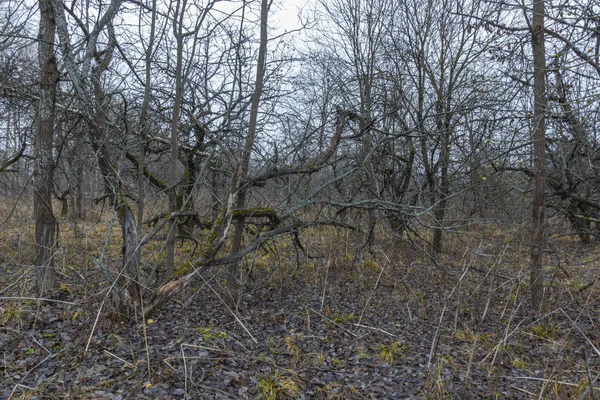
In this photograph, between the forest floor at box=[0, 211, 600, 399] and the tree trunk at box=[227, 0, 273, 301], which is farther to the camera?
the tree trunk at box=[227, 0, 273, 301]

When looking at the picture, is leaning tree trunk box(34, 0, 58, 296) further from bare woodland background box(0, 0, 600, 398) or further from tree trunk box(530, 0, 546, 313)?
tree trunk box(530, 0, 546, 313)

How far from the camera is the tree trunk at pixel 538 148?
4.98 m

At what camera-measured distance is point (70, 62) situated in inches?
176

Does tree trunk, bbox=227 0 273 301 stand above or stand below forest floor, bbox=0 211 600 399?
above

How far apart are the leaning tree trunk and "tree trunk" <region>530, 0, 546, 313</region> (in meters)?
5.70

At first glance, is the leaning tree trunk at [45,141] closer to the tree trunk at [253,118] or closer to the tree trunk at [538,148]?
the tree trunk at [253,118]

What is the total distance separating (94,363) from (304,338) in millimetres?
2156

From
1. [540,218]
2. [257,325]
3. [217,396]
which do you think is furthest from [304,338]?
[540,218]

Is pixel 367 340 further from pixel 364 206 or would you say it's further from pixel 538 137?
pixel 538 137

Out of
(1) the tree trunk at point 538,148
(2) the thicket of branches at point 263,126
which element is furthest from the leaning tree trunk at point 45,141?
(1) the tree trunk at point 538,148

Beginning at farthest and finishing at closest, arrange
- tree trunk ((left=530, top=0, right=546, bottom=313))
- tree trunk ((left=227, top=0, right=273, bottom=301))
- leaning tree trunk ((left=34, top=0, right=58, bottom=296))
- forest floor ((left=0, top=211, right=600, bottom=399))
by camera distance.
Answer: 1. tree trunk ((left=227, top=0, right=273, bottom=301))
2. tree trunk ((left=530, top=0, right=546, bottom=313))
3. leaning tree trunk ((left=34, top=0, right=58, bottom=296))
4. forest floor ((left=0, top=211, right=600, bottom=399))

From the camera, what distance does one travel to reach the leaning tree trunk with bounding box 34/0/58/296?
4.73 metres

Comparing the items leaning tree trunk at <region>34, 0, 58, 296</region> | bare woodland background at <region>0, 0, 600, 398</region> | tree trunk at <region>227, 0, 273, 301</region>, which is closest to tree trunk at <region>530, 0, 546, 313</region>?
bare woodland background at <region>0, 0, 600, 398</region>

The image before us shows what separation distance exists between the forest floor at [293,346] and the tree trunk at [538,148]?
0.34 metres
